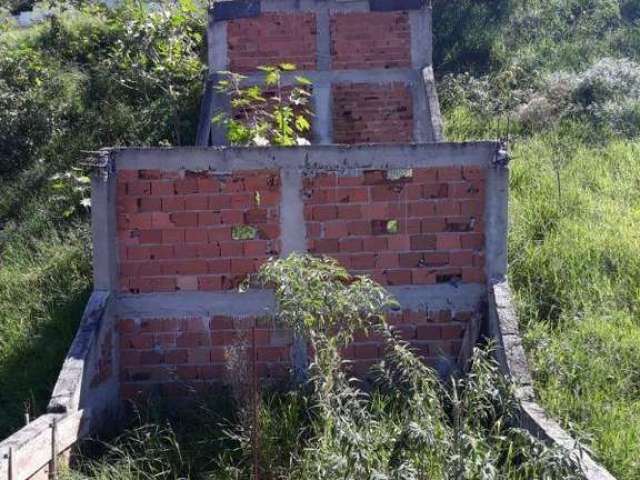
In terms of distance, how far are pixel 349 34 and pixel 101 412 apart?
18.0ft

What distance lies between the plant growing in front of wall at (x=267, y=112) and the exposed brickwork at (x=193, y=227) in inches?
41.5

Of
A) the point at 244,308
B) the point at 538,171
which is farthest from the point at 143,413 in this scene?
the point at 538,171

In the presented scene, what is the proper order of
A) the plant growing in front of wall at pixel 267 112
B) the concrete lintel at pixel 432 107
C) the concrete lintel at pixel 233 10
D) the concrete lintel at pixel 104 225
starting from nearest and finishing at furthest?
the concrete lintel at pixel 104 225 → the plant growing in front of wall at pixel 267 112 → the concrete lintel at pixel 432 107 → the concrete lintel at pixel 233 10

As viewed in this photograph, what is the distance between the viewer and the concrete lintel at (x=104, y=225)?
15.1 ft

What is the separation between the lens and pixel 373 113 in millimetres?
8414

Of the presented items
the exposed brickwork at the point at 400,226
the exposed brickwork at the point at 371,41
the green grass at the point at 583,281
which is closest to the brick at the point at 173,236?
the exposed brickwork at the point at 400,226

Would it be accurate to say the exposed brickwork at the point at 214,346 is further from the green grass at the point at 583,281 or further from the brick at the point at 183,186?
the brick at the point at 183,186

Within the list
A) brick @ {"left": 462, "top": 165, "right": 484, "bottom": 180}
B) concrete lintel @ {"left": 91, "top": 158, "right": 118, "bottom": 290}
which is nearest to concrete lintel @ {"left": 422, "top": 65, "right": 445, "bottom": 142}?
brick @ {"left": 462, "top": 165, "right": 484, "bottom": 180}

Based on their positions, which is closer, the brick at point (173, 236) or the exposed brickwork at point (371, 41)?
the brick at point (173, 236)

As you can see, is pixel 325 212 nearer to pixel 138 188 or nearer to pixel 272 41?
pixel 138 188

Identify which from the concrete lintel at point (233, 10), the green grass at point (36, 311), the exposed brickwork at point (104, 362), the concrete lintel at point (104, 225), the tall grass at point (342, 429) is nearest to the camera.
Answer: the tall grass at point (342, 429)

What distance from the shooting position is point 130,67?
935 cm

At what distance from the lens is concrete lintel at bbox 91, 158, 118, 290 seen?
459cm

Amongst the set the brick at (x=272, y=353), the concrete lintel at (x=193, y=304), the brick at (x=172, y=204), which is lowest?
the brick at (x=272, y=353)
